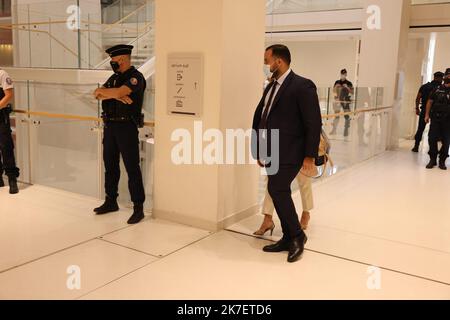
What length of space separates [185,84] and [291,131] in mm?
1166

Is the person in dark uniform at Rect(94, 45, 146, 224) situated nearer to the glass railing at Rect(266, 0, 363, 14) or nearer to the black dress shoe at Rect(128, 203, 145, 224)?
the black dress shoe at Rect(128, 203, 145, 224)

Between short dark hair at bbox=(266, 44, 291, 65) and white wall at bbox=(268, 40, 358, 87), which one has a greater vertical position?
white wall at bbox=(268, 40, 358, 87)

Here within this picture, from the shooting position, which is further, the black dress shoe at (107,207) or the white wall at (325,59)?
Answer: the white wall at (325,59)

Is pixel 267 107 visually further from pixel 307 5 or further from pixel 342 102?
pixel 307 5

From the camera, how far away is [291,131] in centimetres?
327

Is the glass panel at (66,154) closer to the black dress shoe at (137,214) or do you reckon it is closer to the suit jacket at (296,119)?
the black dress shoe at (137,214)

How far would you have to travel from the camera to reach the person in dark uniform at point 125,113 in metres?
4.01

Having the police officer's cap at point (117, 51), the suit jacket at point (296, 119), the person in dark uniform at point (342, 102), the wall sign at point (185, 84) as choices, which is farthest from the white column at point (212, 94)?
the person in dark uniform at point (342, 102)

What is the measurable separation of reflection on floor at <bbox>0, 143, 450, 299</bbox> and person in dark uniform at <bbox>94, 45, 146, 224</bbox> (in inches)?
15.3

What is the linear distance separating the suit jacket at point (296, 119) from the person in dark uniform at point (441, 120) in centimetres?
482

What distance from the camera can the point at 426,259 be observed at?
352 cm

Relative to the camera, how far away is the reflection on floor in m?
2.87

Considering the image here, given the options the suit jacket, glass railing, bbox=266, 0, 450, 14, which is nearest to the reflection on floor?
the suit jacket
